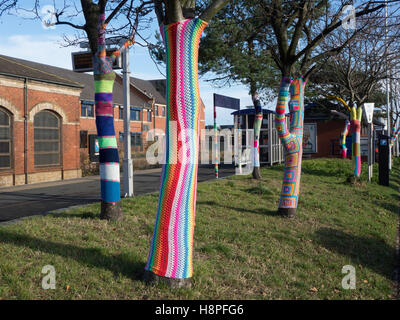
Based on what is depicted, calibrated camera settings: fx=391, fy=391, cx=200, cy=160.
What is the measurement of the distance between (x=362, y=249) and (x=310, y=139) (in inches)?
1128

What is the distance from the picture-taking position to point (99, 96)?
6910 mm

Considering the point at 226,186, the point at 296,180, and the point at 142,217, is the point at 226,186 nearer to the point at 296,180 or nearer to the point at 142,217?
the point at 296,180

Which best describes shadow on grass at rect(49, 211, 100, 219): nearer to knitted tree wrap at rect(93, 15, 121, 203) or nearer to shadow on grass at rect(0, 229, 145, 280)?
knitted tree wrap at rect(93, 15, 121, 203)

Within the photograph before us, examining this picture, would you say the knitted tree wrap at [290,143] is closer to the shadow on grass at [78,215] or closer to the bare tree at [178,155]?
the shadow on grass at [78,215]

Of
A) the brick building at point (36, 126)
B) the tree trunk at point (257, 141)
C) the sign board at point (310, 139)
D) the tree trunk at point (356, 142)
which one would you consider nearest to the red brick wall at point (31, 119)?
the brick building at point (36, 126)

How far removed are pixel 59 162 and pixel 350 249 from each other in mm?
17209

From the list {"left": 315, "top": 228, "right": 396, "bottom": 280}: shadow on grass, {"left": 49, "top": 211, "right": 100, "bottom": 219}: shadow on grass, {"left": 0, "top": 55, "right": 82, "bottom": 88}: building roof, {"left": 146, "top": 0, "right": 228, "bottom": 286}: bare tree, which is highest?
{"left": 0, "top": 55, "right": 82, "bottom": 88}: building roof

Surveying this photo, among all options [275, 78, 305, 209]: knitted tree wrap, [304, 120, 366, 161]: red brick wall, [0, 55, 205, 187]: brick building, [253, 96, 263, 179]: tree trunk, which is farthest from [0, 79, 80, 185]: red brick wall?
[304, 120, 366, 161]: red brick wall

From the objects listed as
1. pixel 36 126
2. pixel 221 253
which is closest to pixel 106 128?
pixel 221 253

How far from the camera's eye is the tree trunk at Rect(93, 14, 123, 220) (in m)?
6.95

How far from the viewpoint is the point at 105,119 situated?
275 inches

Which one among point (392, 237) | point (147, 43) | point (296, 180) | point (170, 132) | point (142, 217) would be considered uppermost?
point (147, 43)

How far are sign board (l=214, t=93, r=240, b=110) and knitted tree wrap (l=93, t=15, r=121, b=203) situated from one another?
25.9 ft
